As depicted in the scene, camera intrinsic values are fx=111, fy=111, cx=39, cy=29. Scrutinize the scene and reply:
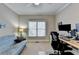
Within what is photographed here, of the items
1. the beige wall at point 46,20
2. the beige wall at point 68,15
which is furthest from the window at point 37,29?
the beige wall at point 68,15

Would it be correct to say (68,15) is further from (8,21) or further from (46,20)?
(8,21)

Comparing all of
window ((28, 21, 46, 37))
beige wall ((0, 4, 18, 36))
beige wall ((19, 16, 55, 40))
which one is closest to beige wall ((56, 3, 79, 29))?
beige wall ((19, 16, 55, 40))

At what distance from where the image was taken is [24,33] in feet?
6.33

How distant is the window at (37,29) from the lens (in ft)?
5.97

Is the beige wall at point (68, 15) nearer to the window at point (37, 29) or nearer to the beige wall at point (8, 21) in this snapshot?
the window at point (37, 29)

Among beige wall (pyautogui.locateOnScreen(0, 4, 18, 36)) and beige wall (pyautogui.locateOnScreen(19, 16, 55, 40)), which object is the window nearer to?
beige wall (pyautogui.locateOnScreen(19, 16, 55, 40))

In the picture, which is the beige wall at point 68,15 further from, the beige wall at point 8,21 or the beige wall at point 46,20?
the beige wall at point 8,21

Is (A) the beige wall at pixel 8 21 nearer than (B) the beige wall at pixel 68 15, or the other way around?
(A) the beige wall at pixel 8 21

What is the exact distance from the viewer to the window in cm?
182

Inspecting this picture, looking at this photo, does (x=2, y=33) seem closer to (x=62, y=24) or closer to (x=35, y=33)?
(x=35, y=33)

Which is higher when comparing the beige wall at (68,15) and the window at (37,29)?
the beige wall at (68,15)

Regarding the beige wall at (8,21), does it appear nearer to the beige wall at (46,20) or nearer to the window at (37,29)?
the beige wall at (46,20)
